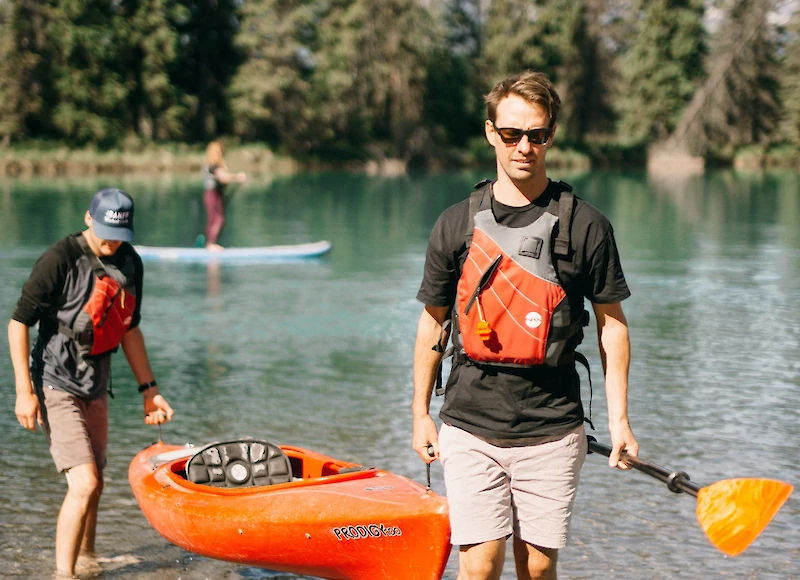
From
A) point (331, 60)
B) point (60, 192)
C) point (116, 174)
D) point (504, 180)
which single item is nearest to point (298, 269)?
point (504, 180)

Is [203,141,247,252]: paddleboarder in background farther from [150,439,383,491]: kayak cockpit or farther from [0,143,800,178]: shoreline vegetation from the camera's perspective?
[0,143,800,178]: shoreline vegetation

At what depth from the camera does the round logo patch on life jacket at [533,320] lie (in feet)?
12.7

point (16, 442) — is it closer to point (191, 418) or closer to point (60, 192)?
point (191, 418)

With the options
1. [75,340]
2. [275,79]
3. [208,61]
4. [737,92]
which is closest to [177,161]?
[275,79]

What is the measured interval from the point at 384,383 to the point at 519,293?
618cm

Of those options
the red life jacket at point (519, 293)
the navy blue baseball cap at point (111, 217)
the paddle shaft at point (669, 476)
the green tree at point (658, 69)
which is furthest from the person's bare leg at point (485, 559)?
the green tree at point (658, 69)

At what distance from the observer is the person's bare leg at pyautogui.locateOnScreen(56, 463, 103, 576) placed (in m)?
5.29

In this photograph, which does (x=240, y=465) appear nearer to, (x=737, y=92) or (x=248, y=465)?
(x=248, y=465)

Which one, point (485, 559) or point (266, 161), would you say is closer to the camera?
point (485, 559)

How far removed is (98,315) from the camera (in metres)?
5.29

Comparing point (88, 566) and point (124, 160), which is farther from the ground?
point (88, 566)

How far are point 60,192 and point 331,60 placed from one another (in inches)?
1299

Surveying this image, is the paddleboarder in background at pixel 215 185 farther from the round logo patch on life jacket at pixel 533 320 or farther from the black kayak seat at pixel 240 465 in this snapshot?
the round logo patch on life jacket at pixel 533 320

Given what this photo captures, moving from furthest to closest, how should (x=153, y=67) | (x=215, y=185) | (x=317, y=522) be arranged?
(x=153, y=67)
(x=215, y=185)
(x=317, y=522)
